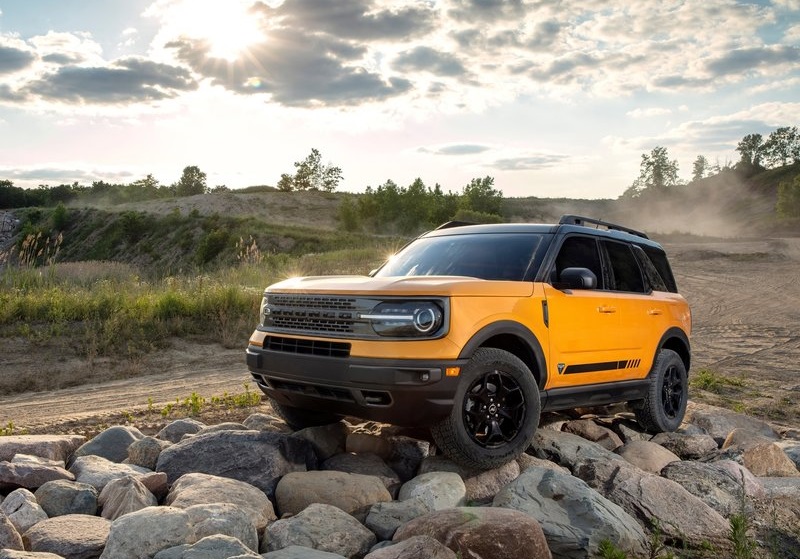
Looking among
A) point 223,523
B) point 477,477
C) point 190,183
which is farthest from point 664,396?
point 190,183

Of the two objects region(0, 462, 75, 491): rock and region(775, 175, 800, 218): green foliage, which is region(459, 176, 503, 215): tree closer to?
region(775, 175, 800, 218): green foliage

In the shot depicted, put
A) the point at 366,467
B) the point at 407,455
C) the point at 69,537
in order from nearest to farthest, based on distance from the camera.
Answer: the point at 69,537 → the point at 366,467 → the point at 407,455

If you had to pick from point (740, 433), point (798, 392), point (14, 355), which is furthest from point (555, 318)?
point (14, 355)

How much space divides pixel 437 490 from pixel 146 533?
83.8 inches

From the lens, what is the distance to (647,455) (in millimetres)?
7180

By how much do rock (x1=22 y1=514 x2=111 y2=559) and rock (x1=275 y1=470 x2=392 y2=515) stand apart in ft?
4.24

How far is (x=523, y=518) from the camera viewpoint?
4.81 metres

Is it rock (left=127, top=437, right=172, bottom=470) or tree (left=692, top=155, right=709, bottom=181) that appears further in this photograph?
tree (left=692, top=155, right=709, bottom=181)

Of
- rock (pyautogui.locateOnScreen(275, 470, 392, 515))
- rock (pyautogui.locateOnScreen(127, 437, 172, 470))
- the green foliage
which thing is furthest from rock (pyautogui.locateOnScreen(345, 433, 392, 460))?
the green foliage

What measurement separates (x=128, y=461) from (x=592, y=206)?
150 m

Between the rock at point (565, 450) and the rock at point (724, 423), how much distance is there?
113 inches

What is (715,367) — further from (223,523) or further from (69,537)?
(69,537)

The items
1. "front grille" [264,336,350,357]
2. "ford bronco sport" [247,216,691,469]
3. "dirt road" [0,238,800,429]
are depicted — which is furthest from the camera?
"dirt road" [0,238,800,429]

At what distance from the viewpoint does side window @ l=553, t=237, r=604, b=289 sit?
699 centimetres
